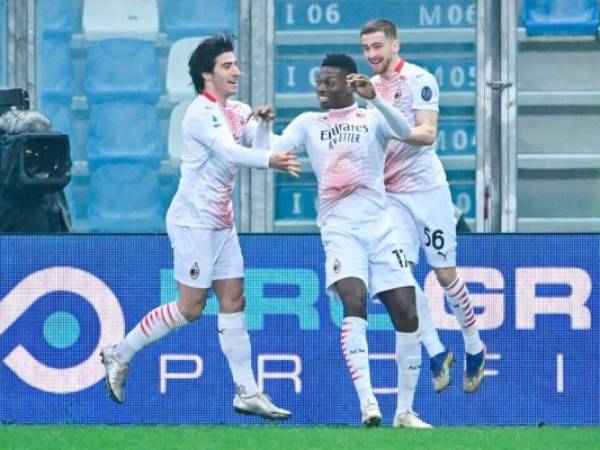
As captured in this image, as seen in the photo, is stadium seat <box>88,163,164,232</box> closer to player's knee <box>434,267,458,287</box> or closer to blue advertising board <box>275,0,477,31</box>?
blue advertising board <box>275,0,477,31</box>

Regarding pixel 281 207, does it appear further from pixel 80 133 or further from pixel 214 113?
pixel 214 113

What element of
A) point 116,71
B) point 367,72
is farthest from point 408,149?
point 116,71

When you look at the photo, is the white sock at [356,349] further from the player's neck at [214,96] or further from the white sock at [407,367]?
the player's neck at [214,96]

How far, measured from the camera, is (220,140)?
467 inches

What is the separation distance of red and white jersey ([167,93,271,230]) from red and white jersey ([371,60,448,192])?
0.79m

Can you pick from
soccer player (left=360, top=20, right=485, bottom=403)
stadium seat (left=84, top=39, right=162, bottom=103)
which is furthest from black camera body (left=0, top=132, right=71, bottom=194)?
stadium seat (left=84, top=39, right=162, bottom=103)

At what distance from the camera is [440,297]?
43.3 ft

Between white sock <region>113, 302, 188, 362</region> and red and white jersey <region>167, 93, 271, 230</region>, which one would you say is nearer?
red and white jersey <region>167, 93, 271, 230</region>

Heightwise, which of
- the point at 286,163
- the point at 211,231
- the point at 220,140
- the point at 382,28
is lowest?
the point at 211,231

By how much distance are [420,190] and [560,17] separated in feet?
15.7

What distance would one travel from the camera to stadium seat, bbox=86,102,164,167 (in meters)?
17.1

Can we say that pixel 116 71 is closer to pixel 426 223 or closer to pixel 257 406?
pixel 426 223

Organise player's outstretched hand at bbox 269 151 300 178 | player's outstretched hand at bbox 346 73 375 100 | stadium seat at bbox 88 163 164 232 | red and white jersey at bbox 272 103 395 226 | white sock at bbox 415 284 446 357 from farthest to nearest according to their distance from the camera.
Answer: stadium seat at bbox 88 163 164 232 < white sock at bbox 415 284 446 357 < red and white jersey at bbox 272 103 395 226 < player's outstretched hand at bbox 346 73 375 100 < player's outstretched hand at bbox 269 151 300 178

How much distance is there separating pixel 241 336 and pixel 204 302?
0.90 ft
